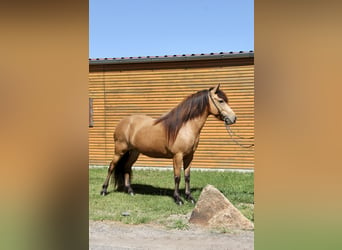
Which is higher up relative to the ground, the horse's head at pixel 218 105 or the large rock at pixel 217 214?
the horse's head at pixel 218 105

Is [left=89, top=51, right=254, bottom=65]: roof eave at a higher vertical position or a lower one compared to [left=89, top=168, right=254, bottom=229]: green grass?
higher

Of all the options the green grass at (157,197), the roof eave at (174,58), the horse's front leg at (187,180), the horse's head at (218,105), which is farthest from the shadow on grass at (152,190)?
the roof eave at (174,58)

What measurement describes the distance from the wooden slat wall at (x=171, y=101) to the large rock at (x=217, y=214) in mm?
2114

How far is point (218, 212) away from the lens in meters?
2.90

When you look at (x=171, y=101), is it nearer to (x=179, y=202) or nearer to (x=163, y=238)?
(x=179, y=202)

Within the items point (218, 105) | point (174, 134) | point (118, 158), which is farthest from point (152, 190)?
point (218, 105)

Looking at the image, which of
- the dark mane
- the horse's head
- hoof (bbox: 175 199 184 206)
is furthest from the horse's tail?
the horse's head

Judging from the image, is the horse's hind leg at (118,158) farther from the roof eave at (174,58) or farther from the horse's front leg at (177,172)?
the roof eave at (174,58)

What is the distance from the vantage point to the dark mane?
3.50 m

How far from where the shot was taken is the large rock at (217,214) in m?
2.84

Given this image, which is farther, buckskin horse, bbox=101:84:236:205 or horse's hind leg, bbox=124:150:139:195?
horse's hind leg, bbox=124:150:139:195

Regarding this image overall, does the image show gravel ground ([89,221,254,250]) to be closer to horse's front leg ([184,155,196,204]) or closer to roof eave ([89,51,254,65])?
horse's front leg ([184,155,196,204])
